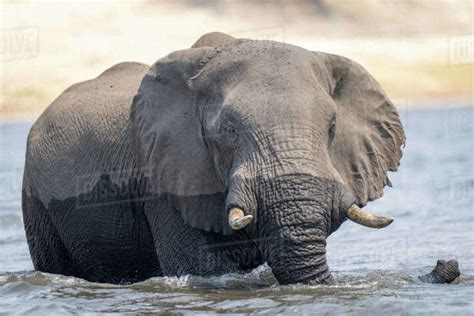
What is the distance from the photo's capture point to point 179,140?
11.1m

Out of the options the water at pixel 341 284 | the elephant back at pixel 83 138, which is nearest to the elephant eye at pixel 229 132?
the water at pixel 341 284

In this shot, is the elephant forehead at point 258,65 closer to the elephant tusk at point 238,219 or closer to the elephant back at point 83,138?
the elephant tusk at point 238,219

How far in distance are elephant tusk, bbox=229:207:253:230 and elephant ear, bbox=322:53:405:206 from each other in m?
1.32

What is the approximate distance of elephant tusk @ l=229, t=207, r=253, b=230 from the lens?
388 inches

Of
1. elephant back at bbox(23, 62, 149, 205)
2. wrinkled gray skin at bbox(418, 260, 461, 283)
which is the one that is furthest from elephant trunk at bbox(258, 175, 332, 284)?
elephant back at bbox(23, 62, 149, 205)

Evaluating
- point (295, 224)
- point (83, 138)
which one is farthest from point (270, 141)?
point (83, 138)

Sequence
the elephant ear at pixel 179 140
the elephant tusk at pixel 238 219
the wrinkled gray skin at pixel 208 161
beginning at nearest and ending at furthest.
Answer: the elephant tusk at pixel 238 219
the wrinkled gray skin at pixel 208 161
the elephant ear at pixel 179 140

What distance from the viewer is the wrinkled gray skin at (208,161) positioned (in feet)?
33.2

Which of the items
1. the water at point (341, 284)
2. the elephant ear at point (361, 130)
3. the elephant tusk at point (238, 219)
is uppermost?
the elephant ear at point (361, 130)

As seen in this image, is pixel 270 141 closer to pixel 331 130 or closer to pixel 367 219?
pixel 331 130

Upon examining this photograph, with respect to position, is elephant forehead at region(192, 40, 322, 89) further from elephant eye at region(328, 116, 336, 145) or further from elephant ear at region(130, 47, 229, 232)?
elephant eye at region(328, 116, 336, 145)

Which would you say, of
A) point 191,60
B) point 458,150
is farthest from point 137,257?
point 458,150

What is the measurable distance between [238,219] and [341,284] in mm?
1528

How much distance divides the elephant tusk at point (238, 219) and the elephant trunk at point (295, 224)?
0.71 feet
